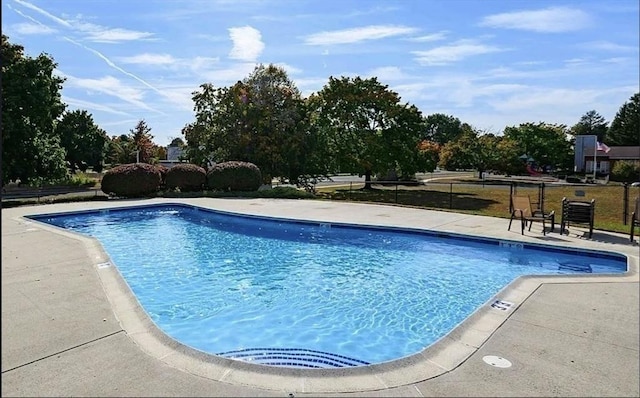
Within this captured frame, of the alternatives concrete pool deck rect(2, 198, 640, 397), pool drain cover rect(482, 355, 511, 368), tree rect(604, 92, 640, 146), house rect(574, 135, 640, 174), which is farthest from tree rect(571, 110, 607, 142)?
pool drain cover rect(482, 355, 511, 368)

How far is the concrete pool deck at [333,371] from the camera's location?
3029mm

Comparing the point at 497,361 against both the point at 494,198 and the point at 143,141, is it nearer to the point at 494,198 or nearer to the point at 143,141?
the point at 494,198

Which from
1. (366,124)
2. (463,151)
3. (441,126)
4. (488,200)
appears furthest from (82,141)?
(441,126)

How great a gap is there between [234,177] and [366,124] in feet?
27.2

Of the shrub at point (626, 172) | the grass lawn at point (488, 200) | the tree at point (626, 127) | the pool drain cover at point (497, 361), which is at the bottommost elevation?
the pool drain cover at point (497, 361)

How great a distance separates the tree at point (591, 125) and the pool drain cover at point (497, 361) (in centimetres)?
6982

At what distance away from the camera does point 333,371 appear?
11.0ft

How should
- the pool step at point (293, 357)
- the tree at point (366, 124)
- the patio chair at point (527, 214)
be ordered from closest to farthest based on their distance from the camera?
the pool step at point (293, 357) → the patio chair at point (527, 214) → the tree at point (366, 124)

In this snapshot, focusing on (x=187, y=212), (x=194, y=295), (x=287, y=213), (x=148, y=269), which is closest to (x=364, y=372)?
(x=194, y=295)

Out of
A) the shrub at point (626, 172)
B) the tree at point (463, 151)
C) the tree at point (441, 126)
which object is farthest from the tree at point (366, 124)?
the tree at point (441, 126)

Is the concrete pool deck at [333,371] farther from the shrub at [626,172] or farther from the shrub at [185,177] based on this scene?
the shrub at [626,172]

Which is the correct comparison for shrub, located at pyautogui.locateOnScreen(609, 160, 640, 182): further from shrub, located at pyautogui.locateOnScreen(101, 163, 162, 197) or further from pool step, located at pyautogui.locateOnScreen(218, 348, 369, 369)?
pool step, located at pyautogui.locateOnScreen(218, 348, 369, 369)

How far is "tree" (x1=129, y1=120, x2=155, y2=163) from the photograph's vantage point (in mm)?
32469

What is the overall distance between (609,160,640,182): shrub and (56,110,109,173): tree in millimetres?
40669
